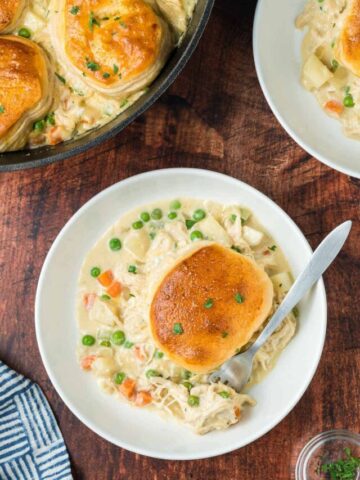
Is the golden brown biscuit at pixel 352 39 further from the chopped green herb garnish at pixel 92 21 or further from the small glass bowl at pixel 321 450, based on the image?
the small glass bowl at pixel 321 450

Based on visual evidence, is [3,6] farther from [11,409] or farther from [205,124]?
[11,409]

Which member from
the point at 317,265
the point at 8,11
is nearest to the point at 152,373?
the point at 317,265

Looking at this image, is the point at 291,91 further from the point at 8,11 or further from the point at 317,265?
the point at 8,11

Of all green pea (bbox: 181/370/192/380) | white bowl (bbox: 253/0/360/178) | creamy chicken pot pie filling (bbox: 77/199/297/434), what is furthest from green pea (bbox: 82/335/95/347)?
white bowl (bbox: 253/0/360/178)

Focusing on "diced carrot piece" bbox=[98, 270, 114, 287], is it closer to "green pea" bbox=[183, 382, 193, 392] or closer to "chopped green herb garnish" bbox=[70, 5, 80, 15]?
"green pea" bbox=[183, 382, 193, 392]

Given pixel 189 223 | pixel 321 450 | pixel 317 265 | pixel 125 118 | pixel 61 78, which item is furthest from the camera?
pixel 321 450

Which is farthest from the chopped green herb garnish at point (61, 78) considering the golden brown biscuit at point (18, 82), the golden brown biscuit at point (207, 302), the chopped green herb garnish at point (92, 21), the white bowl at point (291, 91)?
the golden brown biscuit at point (207, 302)

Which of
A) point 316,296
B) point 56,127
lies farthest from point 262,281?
point 56,127
